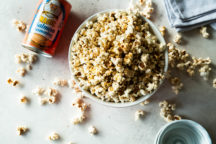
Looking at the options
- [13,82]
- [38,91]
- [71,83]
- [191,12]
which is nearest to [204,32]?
[191,12]

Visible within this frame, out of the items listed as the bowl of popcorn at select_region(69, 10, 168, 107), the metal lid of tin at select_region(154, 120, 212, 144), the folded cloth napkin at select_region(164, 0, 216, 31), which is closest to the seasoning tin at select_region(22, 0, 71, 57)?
the bowl of popcorn at select_region(69, 10, 168, 107)

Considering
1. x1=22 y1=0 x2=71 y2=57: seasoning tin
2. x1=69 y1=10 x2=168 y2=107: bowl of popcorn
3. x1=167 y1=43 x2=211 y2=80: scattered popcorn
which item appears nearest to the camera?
x1=69 y1=10 x2=168 y2=107: bowl of popcorn

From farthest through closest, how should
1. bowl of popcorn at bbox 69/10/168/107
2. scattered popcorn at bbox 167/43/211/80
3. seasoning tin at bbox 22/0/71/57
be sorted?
scattered popcorn at bbox 167/43/211/80 → seasoning tin at bbox 22/0/71/57 → bowl of popcorn at bbox 69/10/168/107

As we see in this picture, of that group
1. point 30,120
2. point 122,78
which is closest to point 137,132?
point 122,78

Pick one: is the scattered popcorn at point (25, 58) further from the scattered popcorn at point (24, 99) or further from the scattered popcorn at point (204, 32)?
the scattered popcorn at point (204, 32)

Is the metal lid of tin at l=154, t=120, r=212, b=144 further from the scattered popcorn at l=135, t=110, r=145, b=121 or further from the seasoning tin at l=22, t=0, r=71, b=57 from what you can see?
the seasoning tin at l=22, t=0, r=71, b=57

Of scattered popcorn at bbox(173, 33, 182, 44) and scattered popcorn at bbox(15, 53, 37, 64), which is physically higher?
scattered popcorn at bbox(173, 33, 182, 44)

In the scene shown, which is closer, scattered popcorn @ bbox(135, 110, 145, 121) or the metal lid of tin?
the metal lid of tin

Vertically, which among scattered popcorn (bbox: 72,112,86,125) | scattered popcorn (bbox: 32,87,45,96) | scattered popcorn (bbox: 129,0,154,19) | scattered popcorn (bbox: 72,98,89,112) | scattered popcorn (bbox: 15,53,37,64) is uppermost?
scattered popcorn (bbox: 129,0,154,19)
